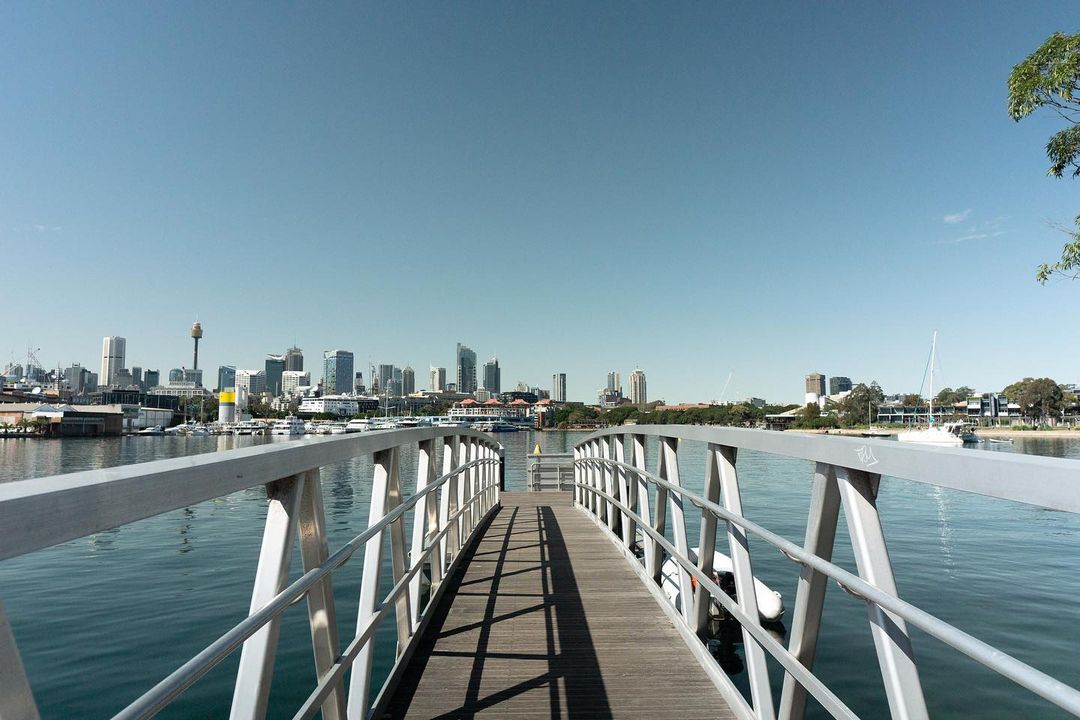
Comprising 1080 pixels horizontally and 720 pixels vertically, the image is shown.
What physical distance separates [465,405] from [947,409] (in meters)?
118

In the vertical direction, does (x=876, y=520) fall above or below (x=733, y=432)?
below

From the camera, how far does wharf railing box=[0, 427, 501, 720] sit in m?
0.86

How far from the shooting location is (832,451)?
6.08ft

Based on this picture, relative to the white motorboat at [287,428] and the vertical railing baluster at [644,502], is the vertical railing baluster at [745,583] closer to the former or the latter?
the vertical railing baluster at [644,502]

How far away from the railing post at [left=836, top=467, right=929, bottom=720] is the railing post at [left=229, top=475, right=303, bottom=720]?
1.59 m

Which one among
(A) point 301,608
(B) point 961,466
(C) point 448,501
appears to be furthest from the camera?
(A) point 301,608

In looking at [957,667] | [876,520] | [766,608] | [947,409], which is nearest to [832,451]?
[876,520]

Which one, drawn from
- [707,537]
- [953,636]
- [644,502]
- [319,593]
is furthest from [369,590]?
[644,502]

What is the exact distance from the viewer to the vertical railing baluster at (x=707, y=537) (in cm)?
307

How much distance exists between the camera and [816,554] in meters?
1.94

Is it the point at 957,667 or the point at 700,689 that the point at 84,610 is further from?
the point at 957,667

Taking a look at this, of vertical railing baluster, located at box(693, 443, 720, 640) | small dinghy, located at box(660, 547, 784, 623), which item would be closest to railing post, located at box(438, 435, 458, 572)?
vertical railing baluster, located at box(693, 443, 720, 640)

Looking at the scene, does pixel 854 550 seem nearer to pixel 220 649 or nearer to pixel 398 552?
pixel 220 649

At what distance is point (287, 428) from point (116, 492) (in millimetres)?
133938
